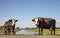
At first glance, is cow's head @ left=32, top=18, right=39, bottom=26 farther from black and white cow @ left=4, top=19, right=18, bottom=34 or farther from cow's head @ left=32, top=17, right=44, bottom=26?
black and white cow @ left=4, top=19, right=18, bottom=34

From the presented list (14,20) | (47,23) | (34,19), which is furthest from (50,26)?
(14,20)

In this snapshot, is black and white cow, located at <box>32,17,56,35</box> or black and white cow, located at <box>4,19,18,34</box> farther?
black and white cow, located at <box>32,17,56,35</box>

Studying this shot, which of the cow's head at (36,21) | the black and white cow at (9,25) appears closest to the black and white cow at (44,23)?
the cow's head at (36,21)

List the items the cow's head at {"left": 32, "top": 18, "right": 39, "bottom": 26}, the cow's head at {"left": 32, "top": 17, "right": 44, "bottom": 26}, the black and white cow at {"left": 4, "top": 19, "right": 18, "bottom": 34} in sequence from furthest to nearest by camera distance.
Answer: the cow's head at {"left": 32, "top": 17, "right": 44, "bottom": 26} → the cow's head at {"left": 32, "top": 18, "right": 39, "bottom": 26} → the black and white cow at {"left": 4, "top": 19, "right": 18, "bottom": 34}

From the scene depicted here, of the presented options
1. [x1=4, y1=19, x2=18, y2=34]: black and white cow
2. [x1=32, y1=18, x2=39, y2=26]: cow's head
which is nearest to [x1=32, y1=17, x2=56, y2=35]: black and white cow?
[x1=32, y1=18, x2=39, y2=26]: cow's head

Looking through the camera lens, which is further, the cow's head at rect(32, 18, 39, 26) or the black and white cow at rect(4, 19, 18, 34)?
the cow's head at rect(32, 18, 39, 26)

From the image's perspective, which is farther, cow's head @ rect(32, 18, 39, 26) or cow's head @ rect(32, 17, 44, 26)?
cow's head @ rect(32, 17, 44, 26)

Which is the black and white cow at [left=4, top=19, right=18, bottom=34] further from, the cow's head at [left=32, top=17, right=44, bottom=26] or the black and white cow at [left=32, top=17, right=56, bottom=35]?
the black and white cow at [left=32, top=17, right=56, bottom=35]

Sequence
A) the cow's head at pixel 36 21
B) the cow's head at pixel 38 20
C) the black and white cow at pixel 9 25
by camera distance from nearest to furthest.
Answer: the black and white cow at pixel 9 25 < the cow's head at pixel 36 21 < the cow's head at pixel 38 20

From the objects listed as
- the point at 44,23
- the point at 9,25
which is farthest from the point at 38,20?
the point at 9,25

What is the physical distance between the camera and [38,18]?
2664cm

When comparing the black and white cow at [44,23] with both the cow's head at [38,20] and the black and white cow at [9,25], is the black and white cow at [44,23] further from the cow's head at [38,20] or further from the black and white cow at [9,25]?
the black and white cow at [9,25]

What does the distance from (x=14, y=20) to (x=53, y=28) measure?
5.65 metres

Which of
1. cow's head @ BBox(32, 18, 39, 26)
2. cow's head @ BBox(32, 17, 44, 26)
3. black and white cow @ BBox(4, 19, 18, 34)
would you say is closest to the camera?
black and white cow @ BBox(4, 19, 18, 34)
